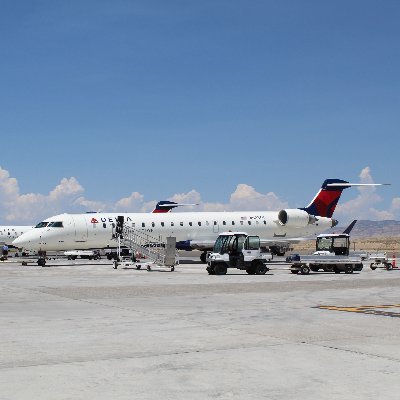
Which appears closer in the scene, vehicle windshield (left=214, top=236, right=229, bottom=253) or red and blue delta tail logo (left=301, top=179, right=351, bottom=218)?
vehicle windshield (left=214, top=236, right=229, bottom=253)

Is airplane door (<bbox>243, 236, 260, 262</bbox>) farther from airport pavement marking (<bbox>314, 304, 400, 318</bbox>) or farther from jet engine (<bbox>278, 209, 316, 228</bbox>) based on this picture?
jet engine (<bbox>278, 209, 316, 228</bbox>)

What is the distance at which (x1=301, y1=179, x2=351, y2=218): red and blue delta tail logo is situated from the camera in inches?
2283

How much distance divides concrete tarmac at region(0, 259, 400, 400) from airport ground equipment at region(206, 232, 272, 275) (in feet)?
43.1

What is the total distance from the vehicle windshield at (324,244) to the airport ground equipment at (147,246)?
9.06 m

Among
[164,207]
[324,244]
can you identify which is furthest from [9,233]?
[324,244]

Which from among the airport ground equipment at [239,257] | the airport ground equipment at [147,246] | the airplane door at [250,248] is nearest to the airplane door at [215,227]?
the airport ground equipment at [147,246]

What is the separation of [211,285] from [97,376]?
58.3 ft

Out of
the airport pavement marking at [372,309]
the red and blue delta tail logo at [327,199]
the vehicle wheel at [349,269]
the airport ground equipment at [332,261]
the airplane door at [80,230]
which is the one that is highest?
the red and blue delta tail logo at [327,199]

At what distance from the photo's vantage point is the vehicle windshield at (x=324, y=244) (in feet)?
130

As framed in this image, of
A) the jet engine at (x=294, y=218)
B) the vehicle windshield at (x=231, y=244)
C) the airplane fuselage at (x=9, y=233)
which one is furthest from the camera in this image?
the airplane fuselage at (x=9, y=233)

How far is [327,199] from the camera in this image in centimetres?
5838

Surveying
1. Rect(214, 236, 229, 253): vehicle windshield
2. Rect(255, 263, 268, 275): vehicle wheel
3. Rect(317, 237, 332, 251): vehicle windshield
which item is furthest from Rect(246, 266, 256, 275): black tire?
Rect(317, 237, 332, 251): vehicle windshield

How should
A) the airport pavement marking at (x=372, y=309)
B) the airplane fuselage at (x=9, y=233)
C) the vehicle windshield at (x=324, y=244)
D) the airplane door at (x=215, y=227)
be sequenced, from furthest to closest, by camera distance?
the airplane fuselage at (x=9, y=233), the airplane door at (x=215, y=227), the vehicle windshield at (x=324, y=244), the airport pavement marking at (x=372, y=309)

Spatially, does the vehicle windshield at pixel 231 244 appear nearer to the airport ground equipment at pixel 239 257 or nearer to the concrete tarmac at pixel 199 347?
the airport ground equipment at pixel 239 257
